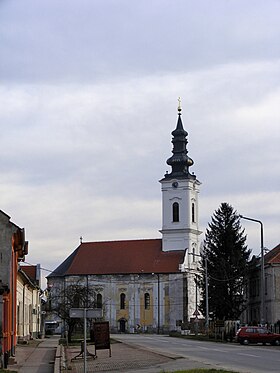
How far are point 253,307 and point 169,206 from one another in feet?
93.8

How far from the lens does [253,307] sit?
8344cm

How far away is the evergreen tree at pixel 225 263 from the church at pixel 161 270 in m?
24.6

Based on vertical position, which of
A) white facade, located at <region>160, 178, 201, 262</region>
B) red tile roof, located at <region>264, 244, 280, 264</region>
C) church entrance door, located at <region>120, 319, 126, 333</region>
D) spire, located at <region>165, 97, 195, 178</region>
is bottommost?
church entrance door, located at <region>120, 319, 126, 333</region>

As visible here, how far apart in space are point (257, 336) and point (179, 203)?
6053cm

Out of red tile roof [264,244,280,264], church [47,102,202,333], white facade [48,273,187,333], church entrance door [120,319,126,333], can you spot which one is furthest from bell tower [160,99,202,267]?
red tile roof [264,244,280,264]

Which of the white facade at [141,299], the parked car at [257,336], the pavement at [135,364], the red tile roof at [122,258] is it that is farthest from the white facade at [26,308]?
the red tile roof at [122,258]

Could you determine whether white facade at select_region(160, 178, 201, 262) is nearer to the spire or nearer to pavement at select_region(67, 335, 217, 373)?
the spire

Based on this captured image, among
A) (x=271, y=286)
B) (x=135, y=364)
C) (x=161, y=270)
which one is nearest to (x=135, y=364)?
(x=135, y=364)

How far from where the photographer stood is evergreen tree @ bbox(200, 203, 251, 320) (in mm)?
77000

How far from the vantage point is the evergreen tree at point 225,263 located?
3031 inches

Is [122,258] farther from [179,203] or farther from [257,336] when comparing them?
[257,336]

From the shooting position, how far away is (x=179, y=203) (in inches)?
4269

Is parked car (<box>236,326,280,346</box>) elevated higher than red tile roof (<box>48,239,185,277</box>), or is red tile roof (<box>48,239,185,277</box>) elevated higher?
red tile roof (<box>48,239,185,277</box>)

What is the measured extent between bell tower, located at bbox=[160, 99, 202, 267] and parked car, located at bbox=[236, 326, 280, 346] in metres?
57.3
